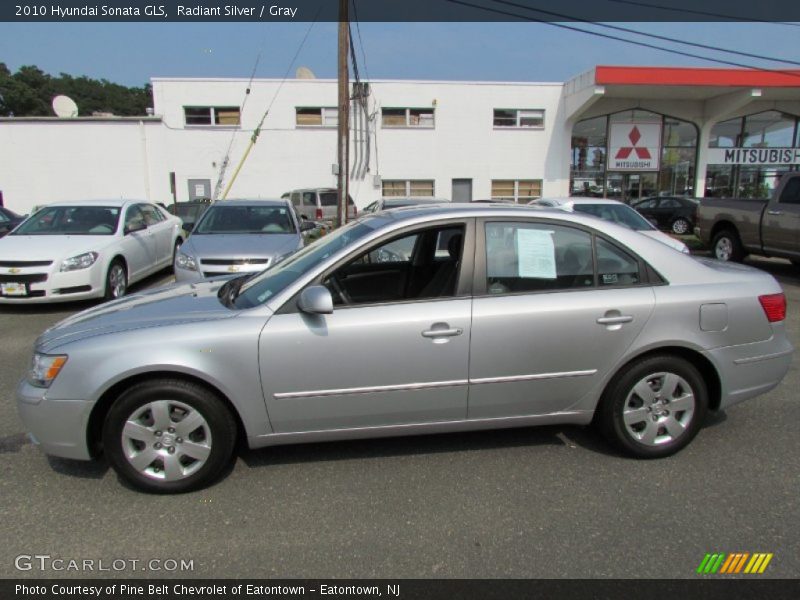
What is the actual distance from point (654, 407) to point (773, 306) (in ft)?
3.38

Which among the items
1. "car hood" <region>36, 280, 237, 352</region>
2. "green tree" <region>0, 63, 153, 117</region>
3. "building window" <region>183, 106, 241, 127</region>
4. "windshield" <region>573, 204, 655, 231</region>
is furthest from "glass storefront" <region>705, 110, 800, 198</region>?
"green tree" <region>0, 63, 153, 117</region>

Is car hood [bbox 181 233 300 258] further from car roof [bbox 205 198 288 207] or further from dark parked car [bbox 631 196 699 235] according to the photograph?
dark parked car [bbox 631 196 699 235]

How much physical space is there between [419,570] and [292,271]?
184 centimetres

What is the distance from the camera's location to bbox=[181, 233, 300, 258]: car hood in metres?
6.82

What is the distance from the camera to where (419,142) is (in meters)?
23.0

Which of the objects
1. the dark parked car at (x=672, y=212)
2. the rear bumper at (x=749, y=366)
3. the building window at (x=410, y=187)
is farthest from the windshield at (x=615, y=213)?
the building window at (x=410, y=187)

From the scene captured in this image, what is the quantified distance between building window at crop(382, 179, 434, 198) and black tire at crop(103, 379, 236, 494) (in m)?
21.4

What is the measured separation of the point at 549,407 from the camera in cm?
319

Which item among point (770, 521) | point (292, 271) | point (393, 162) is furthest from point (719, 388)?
point (393, 162)

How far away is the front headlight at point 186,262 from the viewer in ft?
22.2

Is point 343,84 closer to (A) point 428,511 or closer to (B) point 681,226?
(A) point 428,511

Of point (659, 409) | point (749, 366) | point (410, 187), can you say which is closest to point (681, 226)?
point (410, 187)

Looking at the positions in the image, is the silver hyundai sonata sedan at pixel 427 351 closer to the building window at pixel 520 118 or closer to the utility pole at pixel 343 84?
the utility pole at pixel 343 84
